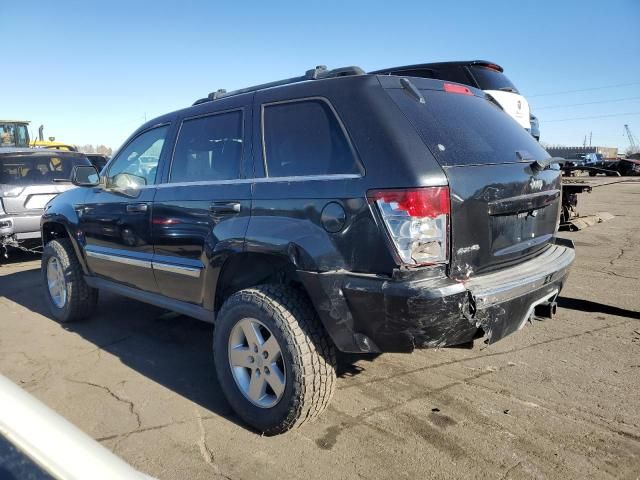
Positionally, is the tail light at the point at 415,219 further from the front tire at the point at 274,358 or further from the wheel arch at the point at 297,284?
the front tire at the point at 274,358

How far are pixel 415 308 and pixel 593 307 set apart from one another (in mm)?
3472

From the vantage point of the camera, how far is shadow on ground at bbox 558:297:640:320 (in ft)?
15.9

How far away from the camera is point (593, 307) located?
16.6 feet

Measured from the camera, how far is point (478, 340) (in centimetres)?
266

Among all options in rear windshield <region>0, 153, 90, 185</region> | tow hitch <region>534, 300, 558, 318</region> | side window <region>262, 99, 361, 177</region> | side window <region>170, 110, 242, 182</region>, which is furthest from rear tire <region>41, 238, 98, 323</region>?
tow hitch <region>534, 300, 558, 318</region>

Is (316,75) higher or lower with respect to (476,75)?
lower

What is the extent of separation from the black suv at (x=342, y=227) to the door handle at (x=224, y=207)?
0.01 m

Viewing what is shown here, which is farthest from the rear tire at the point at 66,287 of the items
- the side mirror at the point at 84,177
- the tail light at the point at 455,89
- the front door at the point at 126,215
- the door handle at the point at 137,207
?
the tail light at the point at 455,89

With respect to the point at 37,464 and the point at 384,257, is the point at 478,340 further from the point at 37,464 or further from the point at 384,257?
the point at 37,464

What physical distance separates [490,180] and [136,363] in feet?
9.97

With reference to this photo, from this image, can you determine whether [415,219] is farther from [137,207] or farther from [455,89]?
[137,207]

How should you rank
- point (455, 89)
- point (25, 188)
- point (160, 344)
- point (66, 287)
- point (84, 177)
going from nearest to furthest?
point (455, 89) → point (160, 344) → point (84, 177) → point (66, 287) → point (25, 188)

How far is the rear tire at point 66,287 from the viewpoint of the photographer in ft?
16.5

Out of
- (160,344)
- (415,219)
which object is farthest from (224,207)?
(160,344)
